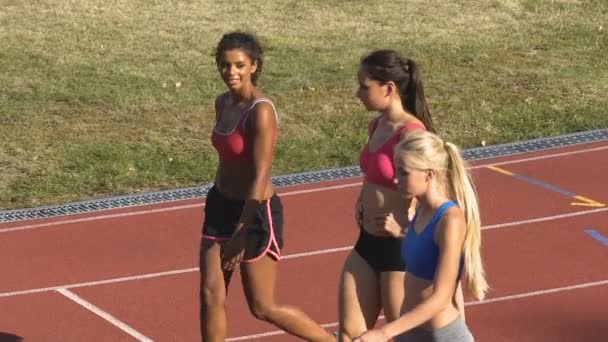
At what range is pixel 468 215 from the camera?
6.11 m

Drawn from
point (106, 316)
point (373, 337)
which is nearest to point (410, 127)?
point (373, 337)

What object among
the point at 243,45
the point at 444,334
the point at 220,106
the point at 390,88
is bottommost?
the point at 444,334

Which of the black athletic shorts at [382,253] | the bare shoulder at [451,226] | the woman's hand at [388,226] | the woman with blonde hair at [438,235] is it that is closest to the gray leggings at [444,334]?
the woman with blonde hair at [438,235]

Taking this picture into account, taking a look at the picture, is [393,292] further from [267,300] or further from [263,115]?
[263,115]

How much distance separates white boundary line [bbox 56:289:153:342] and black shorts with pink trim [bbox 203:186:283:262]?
1592mm

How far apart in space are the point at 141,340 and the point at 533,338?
97.4 inches

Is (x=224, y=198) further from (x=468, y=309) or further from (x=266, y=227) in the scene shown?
(x=468, y=309)

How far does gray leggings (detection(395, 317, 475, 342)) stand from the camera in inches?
242

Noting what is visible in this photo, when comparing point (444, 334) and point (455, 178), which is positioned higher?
point (455, 178)

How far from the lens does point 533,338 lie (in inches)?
357

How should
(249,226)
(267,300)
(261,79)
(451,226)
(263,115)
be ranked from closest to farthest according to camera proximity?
(451,226) < (263,115) < (249,226) < (267,300) < (261,79)

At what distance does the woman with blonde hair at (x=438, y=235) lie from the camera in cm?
595

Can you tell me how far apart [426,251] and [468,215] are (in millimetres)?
232

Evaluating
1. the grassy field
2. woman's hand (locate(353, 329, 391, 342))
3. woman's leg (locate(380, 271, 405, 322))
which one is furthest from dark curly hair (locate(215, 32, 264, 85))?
the grassy field
